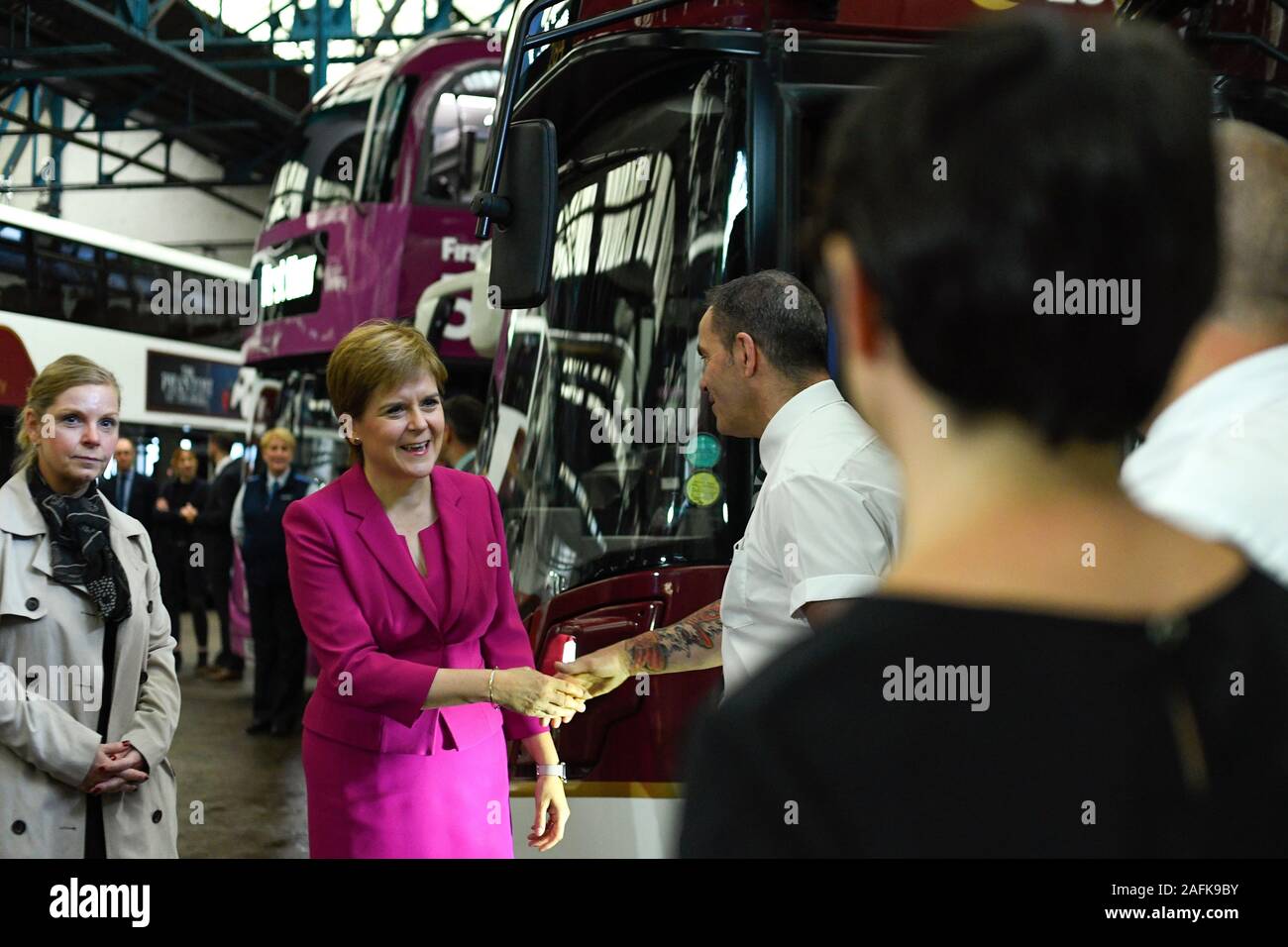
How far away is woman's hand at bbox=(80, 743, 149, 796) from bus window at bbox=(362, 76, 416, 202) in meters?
7.02

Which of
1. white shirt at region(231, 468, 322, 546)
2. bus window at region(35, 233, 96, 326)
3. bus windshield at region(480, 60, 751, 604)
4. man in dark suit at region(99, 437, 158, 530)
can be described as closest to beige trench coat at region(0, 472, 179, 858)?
bus windshield at region(480, 60, 751, 604)

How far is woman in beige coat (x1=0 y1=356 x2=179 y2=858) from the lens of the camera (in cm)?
265

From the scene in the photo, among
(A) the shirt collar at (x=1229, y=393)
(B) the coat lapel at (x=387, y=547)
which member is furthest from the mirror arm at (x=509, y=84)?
(A) the shirt collar at (x=1229, y=393)

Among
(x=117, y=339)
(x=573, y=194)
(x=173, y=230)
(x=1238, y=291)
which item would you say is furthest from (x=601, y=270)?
(x=173, y=230)

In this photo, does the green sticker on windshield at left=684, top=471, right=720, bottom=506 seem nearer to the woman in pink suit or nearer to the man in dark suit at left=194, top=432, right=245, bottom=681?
the woman in pink suit

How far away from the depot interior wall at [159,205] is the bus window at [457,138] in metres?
17.9

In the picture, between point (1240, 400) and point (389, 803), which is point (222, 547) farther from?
point (1240, 400)

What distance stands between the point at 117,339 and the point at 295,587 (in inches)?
489

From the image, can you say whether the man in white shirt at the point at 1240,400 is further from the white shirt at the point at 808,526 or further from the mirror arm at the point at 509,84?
the mirror arm at the point at 509,84

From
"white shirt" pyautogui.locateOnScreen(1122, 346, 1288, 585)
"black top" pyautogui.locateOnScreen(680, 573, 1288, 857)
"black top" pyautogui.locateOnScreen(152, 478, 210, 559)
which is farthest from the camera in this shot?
"black top" pyautogui.locateOnScreen(152, 478, 210, 559)

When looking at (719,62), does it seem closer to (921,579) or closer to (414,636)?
(414,636)

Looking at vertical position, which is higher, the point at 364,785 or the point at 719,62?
the point at 719,62

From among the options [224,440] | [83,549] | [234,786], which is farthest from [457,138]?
[224,440]

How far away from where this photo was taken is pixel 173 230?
27516 millimetres
